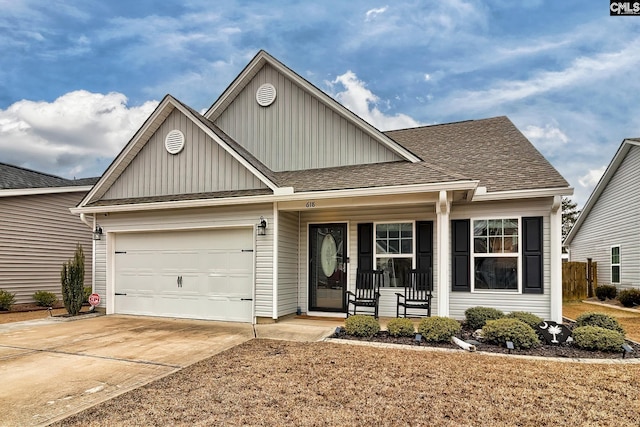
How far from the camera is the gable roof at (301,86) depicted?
27.5ft

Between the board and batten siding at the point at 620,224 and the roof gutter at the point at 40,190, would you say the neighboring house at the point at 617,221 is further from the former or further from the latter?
the roof gutter at the point at 40,190

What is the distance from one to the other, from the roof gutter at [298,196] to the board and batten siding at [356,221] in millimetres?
1300

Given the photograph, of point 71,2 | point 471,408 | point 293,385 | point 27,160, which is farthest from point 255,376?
point 27,160

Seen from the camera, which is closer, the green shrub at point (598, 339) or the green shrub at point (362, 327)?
the green shrub at point (598, 339)

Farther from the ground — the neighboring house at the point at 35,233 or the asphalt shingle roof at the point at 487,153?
the asphalt shingle roof at the point at 487,153

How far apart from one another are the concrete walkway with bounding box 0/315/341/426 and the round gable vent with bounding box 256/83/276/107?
5180 millimetres

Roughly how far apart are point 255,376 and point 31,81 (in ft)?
47.6

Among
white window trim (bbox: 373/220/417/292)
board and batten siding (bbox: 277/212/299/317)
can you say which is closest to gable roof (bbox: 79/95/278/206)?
board and batten siding (bbox: 277/212/299/317)

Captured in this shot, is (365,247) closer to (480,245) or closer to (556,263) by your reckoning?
(480,245)

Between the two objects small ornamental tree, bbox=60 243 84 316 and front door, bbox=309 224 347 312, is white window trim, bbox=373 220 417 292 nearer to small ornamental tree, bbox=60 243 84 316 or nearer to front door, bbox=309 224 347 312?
front door, bbox=309 224 347 312

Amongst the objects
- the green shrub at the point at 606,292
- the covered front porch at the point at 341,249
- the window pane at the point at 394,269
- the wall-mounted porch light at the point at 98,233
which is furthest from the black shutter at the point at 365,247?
the green shrub at the point at 606,292

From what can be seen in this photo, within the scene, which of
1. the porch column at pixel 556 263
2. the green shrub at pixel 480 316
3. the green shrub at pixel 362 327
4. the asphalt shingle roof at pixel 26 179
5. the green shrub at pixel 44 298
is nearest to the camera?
the green shrub at pixel 362 327

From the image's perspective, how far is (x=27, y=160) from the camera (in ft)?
82.2

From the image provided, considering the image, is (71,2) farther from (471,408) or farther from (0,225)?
(471,408)
